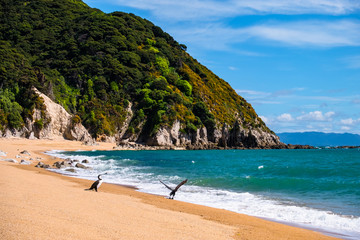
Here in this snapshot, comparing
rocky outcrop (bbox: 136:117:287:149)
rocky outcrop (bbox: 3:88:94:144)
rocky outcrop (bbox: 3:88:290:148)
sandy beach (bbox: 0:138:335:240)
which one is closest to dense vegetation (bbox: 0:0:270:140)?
rocky outcrop (bbox: 3:88:94:144)

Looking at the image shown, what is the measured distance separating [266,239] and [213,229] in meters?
1.27

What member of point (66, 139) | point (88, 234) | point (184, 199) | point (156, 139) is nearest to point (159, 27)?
point (156, 139)

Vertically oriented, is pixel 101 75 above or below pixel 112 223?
above

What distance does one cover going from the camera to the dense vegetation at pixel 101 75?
59309 millimetres

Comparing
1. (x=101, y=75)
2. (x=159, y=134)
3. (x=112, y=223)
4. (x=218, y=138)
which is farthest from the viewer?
(x=218, y=138)

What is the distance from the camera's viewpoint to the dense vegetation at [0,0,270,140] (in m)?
59.3

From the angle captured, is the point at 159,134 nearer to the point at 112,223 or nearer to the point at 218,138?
the point at 218,138

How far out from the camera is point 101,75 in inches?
2849

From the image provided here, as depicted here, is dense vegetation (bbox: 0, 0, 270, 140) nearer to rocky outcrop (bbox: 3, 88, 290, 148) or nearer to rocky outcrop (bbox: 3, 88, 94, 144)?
rocky outcrop (bbox: 3, 88, 94, 144)

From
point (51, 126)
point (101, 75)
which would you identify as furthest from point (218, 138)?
point (51, 126)

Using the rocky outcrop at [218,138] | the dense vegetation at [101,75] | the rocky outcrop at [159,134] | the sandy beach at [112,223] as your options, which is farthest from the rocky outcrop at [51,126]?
the sandy beach at [112,223]

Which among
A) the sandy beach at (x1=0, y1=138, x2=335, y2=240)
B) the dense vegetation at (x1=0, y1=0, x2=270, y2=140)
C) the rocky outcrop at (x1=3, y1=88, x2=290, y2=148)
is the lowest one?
the sandy beach at (x1=0, y1=138, x2=335, y2=240)

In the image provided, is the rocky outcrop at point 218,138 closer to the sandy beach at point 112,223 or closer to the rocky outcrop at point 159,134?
the rocky outcrop at point 159,134

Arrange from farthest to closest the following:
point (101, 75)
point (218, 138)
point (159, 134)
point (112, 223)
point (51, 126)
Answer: point (218, 138) < point (101, 75) < point (159, 134) < point (51, 126) < point (112, 223)
